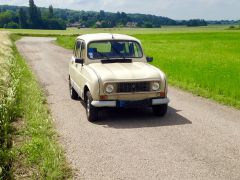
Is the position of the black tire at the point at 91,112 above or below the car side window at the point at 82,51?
below

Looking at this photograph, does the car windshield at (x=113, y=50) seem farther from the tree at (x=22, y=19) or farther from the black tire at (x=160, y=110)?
the tree at (x=22, y=19)

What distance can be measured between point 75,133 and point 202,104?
447 cm

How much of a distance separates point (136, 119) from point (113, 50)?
210 centimetres

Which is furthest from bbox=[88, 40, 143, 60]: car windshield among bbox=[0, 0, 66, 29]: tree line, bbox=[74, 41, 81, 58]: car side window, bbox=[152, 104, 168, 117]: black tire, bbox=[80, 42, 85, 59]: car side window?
bbox=[0, 0, 66, 29]: tree line

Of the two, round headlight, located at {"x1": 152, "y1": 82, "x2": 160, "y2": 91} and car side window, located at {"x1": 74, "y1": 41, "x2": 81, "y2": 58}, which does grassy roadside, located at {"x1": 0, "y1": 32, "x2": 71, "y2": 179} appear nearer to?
car side window, located at {"x1": 74, "y1": 41, "x2": 81, "y2": 58}

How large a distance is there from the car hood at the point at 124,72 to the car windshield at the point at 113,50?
1.74 feet

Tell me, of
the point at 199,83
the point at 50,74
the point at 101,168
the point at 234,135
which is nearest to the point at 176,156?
the point at 101,168

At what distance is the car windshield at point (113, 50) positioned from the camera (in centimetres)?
1005

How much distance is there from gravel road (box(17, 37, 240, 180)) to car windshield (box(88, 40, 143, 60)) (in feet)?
4.95

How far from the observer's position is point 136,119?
9.23 metres

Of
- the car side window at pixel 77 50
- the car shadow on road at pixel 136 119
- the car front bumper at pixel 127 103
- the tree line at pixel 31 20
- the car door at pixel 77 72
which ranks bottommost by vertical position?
the tree line at pixel 31 20

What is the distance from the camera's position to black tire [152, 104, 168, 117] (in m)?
9.27

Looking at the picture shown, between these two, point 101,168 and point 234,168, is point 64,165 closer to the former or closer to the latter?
point 101,168

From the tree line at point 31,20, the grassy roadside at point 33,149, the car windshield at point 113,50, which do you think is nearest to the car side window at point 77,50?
the car windshield at point 113,50
